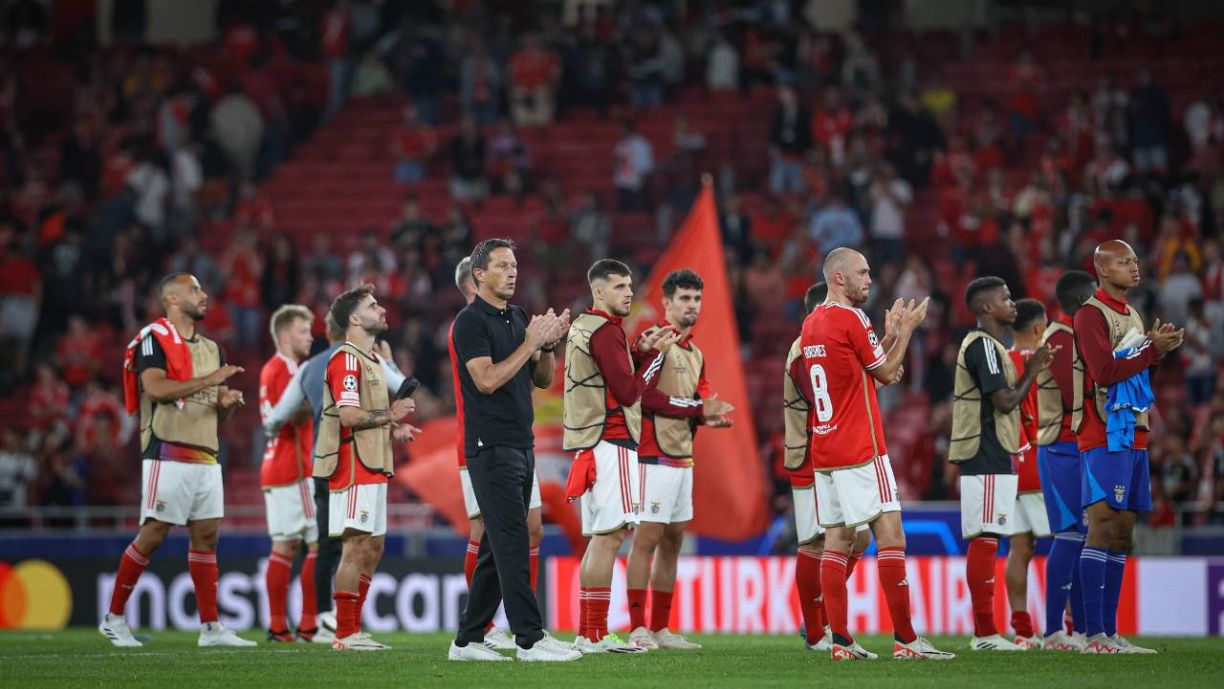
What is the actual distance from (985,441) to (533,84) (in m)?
18.3

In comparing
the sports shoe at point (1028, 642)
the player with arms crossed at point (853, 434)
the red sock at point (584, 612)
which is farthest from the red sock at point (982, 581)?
the red sock at point (584, 612)

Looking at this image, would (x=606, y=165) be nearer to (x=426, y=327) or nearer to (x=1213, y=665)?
(x=426, y=327)

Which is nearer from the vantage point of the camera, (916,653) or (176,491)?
(916,653)

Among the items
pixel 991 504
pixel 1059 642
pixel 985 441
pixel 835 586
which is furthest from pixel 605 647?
pixel 1059 642

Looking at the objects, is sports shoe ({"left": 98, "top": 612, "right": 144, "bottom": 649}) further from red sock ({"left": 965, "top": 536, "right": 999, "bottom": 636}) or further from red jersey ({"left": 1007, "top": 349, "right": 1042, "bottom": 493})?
red jersey ({"left": 1007, "top": 349, "right": 1042, "bottom": 493})

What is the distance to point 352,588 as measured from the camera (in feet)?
43.1

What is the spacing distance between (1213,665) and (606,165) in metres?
19.3

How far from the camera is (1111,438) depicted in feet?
39.7

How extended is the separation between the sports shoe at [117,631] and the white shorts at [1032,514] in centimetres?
697

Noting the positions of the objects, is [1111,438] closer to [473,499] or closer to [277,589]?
[473,499]

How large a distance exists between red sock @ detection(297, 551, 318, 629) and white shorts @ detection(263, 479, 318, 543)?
22cm

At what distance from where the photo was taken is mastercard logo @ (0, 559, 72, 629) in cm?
2069

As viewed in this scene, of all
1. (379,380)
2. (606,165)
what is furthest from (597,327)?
(606,165)

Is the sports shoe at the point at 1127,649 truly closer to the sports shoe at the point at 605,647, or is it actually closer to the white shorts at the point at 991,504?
the white shorts at the point at 991,504
